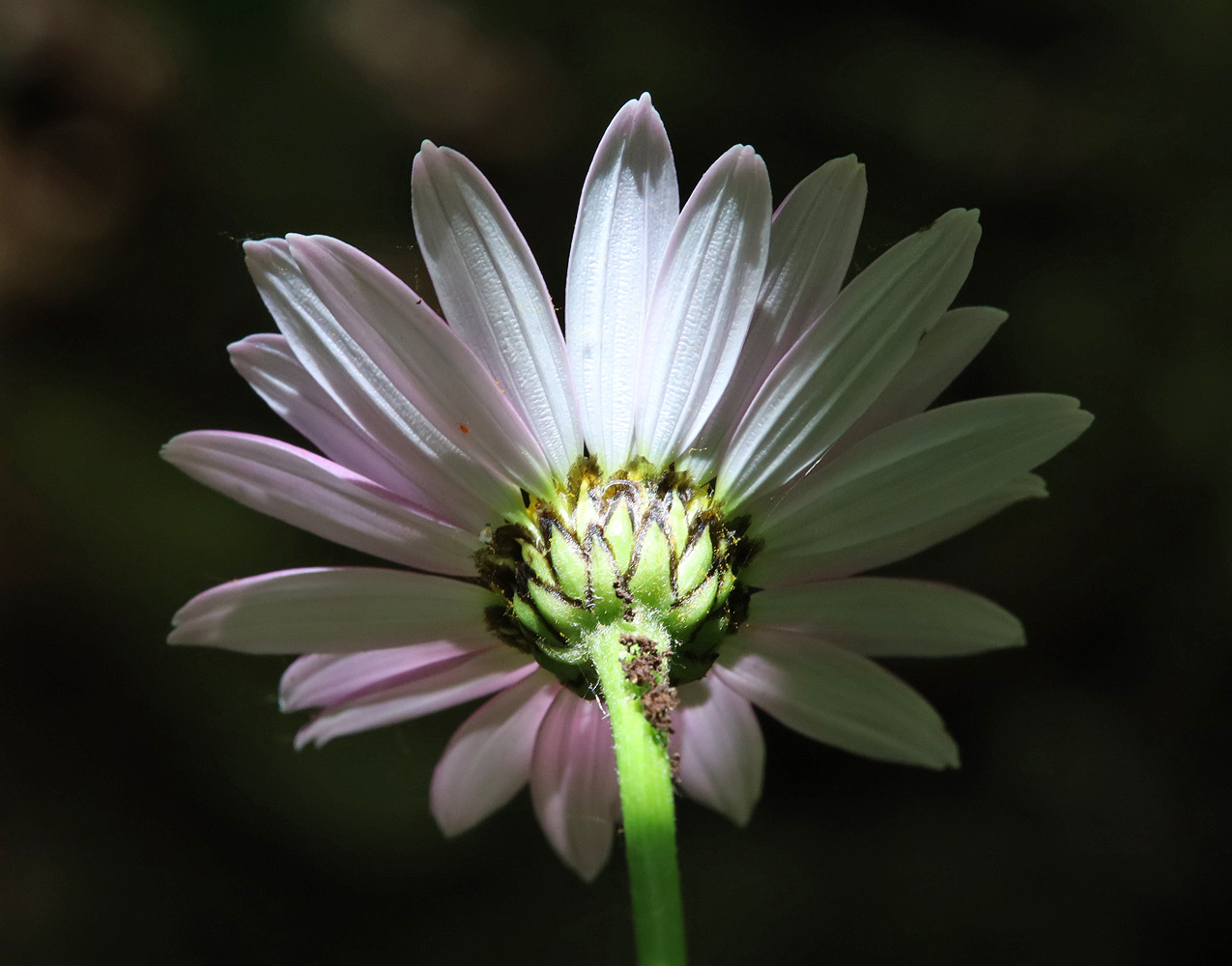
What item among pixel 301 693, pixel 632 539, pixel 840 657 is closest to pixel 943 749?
pixel 840 657

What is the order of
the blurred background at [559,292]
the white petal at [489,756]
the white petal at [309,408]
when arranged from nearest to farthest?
the white petal at [309,408] < the white petal at [489,756] < the blurred background at [559,292]

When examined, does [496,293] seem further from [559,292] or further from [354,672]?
[559,292]

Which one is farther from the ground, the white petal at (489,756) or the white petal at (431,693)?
the white petal at (431,693)

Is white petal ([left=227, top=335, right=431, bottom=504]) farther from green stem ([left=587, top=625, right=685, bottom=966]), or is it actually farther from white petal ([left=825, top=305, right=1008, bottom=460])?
white petal ([left=825, top=305, right=1008, bottom=460])

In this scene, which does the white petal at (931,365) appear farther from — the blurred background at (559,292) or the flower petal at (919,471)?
the blurred background at (559,292)

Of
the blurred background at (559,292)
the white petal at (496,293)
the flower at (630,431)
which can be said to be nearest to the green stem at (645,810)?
the flower at (630,431)

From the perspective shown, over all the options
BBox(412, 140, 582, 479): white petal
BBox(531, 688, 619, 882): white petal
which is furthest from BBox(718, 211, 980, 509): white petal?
BBox(531, 688, 619, 882): white petal

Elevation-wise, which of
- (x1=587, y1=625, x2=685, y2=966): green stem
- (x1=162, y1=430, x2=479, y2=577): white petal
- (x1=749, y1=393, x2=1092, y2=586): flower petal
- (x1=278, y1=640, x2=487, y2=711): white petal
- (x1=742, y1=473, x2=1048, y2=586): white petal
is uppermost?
(x1=162, y1=430, x2=479, y2=577): white petal
